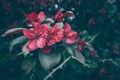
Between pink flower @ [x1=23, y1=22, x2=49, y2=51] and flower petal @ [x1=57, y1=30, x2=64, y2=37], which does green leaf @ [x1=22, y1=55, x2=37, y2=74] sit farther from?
flower petal @ [x1=57, y1=30, x2=64, y2=37]

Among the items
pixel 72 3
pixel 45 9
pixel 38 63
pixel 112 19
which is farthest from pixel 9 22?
pixel 112 19

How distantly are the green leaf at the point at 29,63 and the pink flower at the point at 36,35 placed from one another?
0.63 ft

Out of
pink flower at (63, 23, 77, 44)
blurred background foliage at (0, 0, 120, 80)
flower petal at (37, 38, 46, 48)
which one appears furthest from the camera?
blurred background foliage at (0, 0, 120, 80)

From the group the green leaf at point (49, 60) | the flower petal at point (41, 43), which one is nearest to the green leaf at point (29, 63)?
the green leaf at point (49, 60)

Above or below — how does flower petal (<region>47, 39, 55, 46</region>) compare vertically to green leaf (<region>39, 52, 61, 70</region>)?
above

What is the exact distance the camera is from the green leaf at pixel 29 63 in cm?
250

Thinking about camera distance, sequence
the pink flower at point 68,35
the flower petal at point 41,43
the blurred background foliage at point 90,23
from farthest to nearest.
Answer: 1. the blurred background foliage at point 90,23
2. the pink flower at point 68,35
3. the flower petal at point 41,43

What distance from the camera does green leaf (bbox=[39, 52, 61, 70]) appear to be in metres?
2.38

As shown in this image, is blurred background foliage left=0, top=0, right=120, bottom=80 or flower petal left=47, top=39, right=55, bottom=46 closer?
flower petal left=47, top=39, right=55, bottom=46

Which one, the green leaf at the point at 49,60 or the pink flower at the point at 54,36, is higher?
the pink flower at the point at 54,36

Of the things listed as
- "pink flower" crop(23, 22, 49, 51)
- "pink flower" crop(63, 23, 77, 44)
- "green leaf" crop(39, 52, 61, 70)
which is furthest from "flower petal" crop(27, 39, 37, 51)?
"pink flower" crop(63, 23, 77, 44)

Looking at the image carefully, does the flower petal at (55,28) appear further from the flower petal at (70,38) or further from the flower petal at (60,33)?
the flower petal at (70,38)

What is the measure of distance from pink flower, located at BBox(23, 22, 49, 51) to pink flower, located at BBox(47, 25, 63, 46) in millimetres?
38

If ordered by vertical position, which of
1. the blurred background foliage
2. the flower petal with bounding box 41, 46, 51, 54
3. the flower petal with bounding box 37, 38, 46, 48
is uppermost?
the flower petal with bounding box 37, 38, 46, 48
